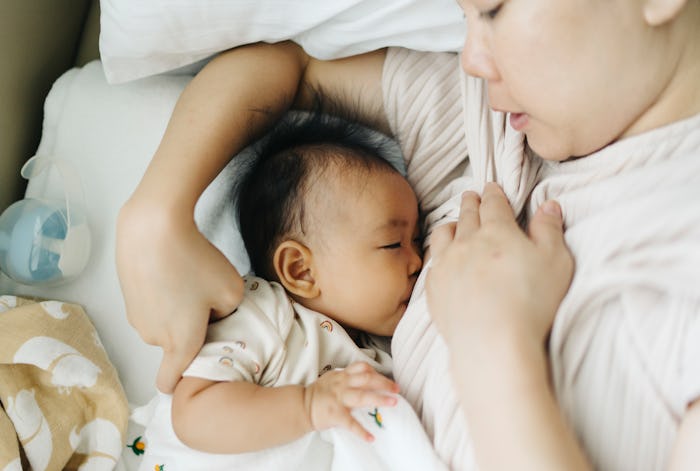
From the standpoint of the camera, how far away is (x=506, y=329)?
771 mm

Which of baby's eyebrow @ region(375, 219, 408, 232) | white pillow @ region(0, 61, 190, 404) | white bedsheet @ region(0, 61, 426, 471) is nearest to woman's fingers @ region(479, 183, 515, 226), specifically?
baby's eyebrow @ region(375, 219, 408, 232)

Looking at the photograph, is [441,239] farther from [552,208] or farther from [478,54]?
[478,54]

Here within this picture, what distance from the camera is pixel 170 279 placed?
97 centimetres

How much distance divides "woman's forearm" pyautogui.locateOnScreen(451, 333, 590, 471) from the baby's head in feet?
1.15

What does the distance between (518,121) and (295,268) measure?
0.44 m

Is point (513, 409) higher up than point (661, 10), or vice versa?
point (661, 10)

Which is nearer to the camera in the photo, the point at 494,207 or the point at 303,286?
the point at 494,207

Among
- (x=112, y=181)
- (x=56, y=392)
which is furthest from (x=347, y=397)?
(x=112, y=181)

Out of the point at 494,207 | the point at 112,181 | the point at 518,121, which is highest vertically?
the point at 518,121

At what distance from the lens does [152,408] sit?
45.8 inches

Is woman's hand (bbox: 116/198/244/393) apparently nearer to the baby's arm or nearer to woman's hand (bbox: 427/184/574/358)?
the baby's arm

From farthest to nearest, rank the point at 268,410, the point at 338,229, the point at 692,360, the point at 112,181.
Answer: the point at 112,181, the point at 338,229, the point at 268,410, the point at 692,360

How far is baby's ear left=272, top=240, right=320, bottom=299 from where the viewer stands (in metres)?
1.12

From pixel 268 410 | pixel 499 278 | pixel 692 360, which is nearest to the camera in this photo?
pixel 692 360
